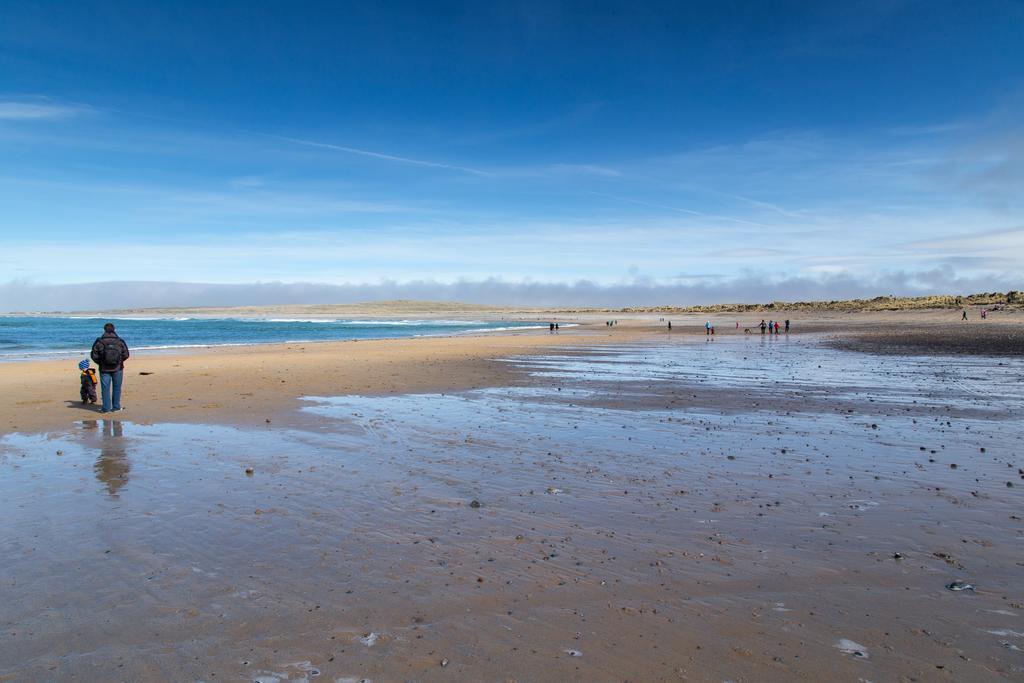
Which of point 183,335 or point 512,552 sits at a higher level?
point 183,335

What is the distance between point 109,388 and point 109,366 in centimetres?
55

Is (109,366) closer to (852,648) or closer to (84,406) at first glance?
(84,406)

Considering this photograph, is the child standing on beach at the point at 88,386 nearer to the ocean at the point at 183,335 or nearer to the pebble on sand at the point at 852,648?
the pebble on sand at the point at 852,648

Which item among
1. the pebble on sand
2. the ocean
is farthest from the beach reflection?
the ocean

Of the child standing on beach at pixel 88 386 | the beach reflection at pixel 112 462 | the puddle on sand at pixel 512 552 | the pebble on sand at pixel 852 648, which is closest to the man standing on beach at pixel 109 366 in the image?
the child standing on beach at pixel 88 386

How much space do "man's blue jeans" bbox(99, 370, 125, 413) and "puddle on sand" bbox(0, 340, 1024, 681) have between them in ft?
11.7

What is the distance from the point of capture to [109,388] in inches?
615

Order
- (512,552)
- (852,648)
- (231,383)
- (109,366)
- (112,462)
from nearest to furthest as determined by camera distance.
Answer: (852,648)
(512,552)
(112,462)
(109,366)
(231,383)

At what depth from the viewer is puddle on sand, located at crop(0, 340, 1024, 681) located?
4.58 metres

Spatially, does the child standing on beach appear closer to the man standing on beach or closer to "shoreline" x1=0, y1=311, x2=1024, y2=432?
"shoreline" x1=0, y1=311, x2=1024, y2=432

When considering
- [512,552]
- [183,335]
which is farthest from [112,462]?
[183,335]

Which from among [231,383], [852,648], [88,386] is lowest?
[852,648]

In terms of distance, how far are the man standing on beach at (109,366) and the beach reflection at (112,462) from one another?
2658 mm

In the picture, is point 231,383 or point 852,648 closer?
point 852,648
